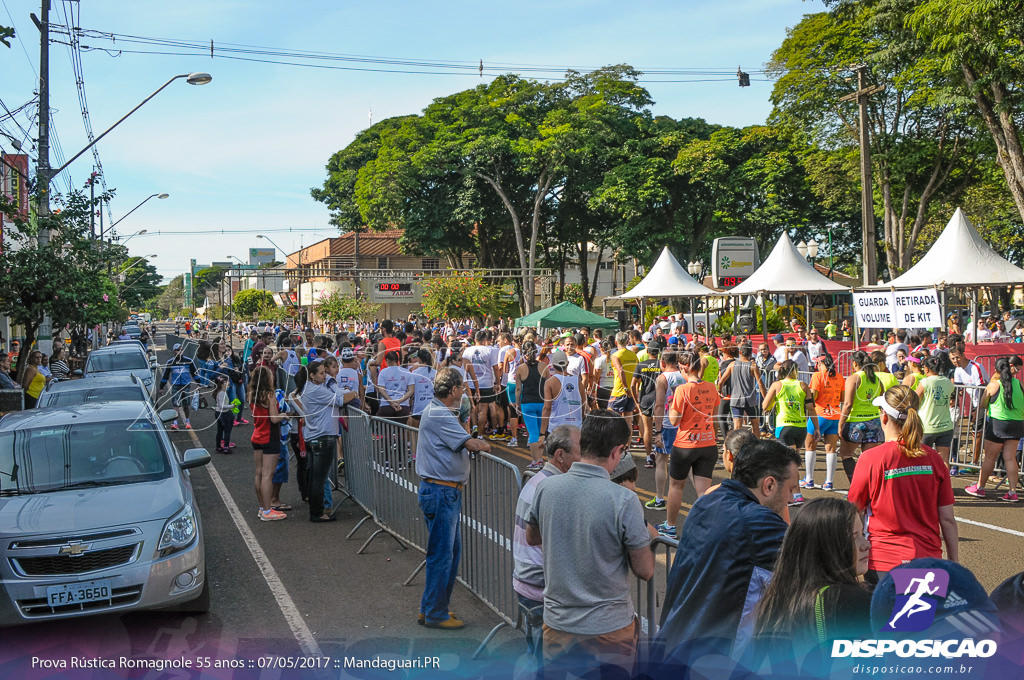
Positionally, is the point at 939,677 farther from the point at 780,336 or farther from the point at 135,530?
the point at 780,336

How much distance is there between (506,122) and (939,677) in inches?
1805

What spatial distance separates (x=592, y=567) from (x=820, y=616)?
1083 mm

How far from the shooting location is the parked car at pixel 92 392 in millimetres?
11227

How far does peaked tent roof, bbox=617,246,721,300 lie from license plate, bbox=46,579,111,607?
2155 cm

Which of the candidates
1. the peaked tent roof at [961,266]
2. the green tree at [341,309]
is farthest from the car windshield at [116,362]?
the green tree at [341,309]

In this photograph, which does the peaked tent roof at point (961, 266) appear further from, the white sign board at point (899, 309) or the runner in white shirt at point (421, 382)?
the runner in white shirt at point (421, 382)

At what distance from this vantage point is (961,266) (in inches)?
742

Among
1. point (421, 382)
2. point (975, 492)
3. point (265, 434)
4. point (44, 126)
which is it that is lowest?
point (975, 492)

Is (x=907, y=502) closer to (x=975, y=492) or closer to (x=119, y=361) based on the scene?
(x=975, y=492)

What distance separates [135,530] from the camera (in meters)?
5.81

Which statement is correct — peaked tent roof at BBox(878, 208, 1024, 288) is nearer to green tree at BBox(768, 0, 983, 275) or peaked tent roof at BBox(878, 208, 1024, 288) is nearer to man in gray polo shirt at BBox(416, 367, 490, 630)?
green tree at BBox(768, 0, 983, 275)

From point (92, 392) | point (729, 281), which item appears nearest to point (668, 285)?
point (729, 281)

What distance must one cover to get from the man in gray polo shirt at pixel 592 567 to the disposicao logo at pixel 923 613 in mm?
1285

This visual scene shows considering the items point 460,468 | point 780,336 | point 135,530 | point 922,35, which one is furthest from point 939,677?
point 922,35
